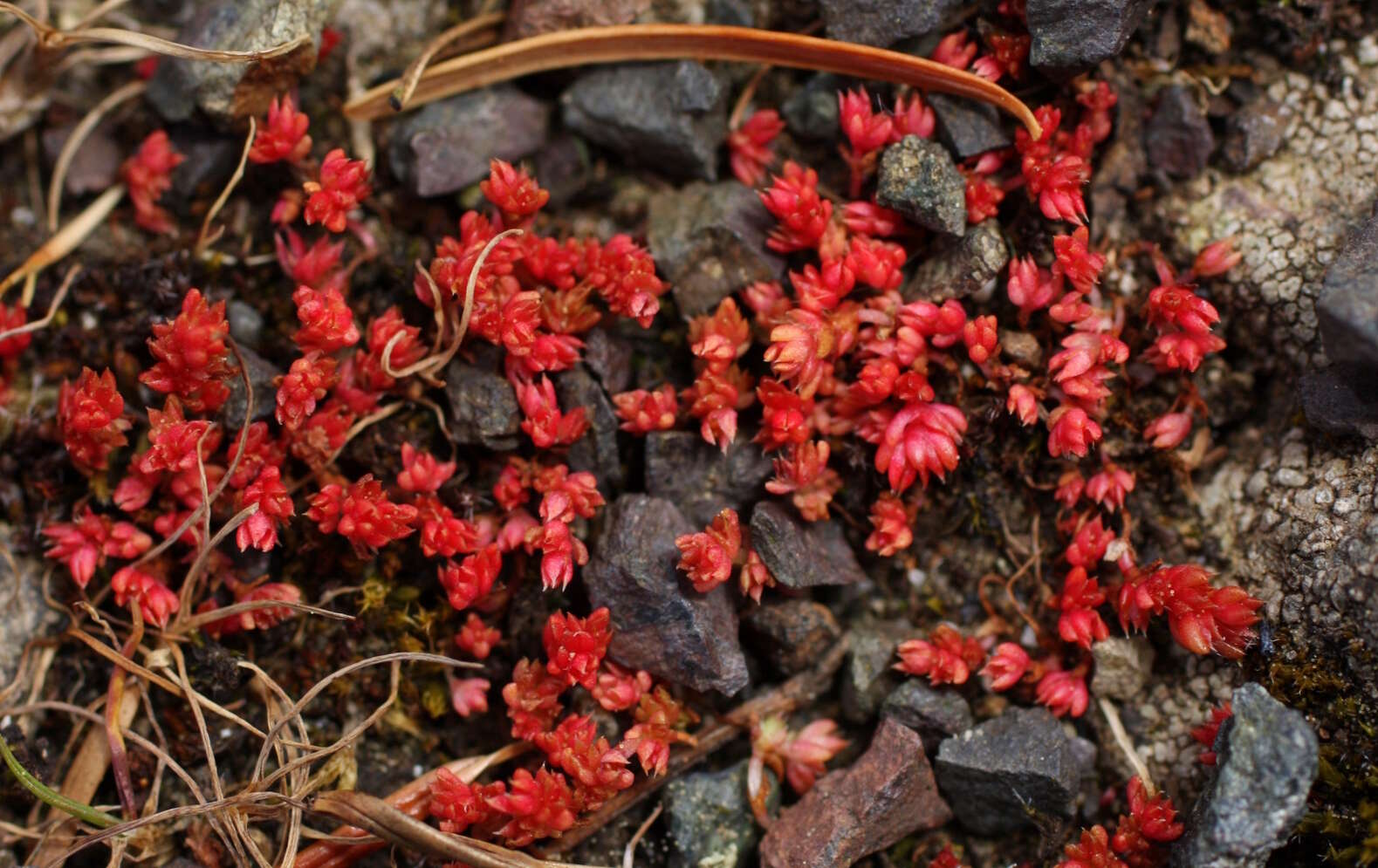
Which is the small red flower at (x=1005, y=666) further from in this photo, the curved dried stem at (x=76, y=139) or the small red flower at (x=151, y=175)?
the curved dried stem at (x=76, y=139)

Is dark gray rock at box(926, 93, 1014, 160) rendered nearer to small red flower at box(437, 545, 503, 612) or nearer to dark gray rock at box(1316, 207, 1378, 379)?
dark gray rock at box(1316, 207, 1378, 379)

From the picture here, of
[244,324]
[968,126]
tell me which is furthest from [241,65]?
[968,126]

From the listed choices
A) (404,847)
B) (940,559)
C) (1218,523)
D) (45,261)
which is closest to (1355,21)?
(1218,523)

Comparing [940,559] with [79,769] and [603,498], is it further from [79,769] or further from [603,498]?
[79,769]

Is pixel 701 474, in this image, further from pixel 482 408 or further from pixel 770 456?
pixel 482 408

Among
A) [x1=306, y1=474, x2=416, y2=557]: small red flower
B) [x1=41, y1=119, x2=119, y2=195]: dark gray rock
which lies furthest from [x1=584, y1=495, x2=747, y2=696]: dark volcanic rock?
[x1=41, y1=119, x2=119, y2=195]: dark gray rock

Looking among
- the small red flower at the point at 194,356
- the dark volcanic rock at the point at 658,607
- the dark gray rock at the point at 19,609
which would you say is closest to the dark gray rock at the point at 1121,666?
the dark volcanic rock at the point at 658,607

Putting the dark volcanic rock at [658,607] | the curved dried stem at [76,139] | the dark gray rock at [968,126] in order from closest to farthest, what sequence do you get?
the dark volcanic rock at [658,607]
the dark gray rock at [968,126]
the curved dried stem at [76,139]
